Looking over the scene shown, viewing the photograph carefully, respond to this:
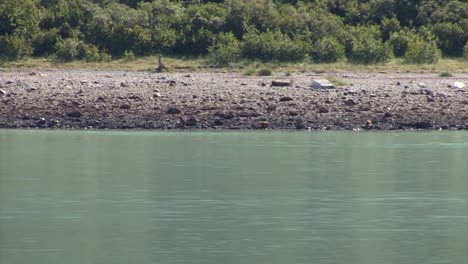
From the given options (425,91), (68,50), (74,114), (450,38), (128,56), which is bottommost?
(74,114)

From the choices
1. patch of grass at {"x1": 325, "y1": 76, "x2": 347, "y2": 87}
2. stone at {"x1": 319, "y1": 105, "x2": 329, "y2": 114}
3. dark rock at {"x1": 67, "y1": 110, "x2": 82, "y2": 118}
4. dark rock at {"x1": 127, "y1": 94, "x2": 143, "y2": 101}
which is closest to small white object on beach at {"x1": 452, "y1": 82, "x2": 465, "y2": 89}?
patch of grass at {"x1": 325, "y1": 76, "x2": 347, "y2": 87}

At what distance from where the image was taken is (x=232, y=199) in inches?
727

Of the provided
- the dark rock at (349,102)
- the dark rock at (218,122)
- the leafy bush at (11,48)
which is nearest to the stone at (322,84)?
the dark rock at (349,102)

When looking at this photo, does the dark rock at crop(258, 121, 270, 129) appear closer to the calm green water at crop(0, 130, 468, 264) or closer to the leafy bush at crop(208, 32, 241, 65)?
the calm green water at crop(0, 130, 468, 264)

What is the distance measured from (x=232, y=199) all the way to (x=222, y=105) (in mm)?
12362

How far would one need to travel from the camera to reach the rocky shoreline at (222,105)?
3022 cm

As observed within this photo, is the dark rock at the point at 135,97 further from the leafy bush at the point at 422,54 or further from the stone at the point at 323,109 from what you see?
the leafy bush at the point at 422,54

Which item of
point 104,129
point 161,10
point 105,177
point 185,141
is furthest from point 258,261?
point 161,10

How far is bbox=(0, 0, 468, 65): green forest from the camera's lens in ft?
121

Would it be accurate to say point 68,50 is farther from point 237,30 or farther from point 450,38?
point 450,38

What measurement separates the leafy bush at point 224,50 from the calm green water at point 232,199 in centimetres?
756

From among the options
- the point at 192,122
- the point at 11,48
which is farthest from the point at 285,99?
the point at 11,48

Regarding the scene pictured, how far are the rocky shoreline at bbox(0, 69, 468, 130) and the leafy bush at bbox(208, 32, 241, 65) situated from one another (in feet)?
10.8

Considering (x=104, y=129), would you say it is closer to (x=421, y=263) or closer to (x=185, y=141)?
(x=185, y=141)
